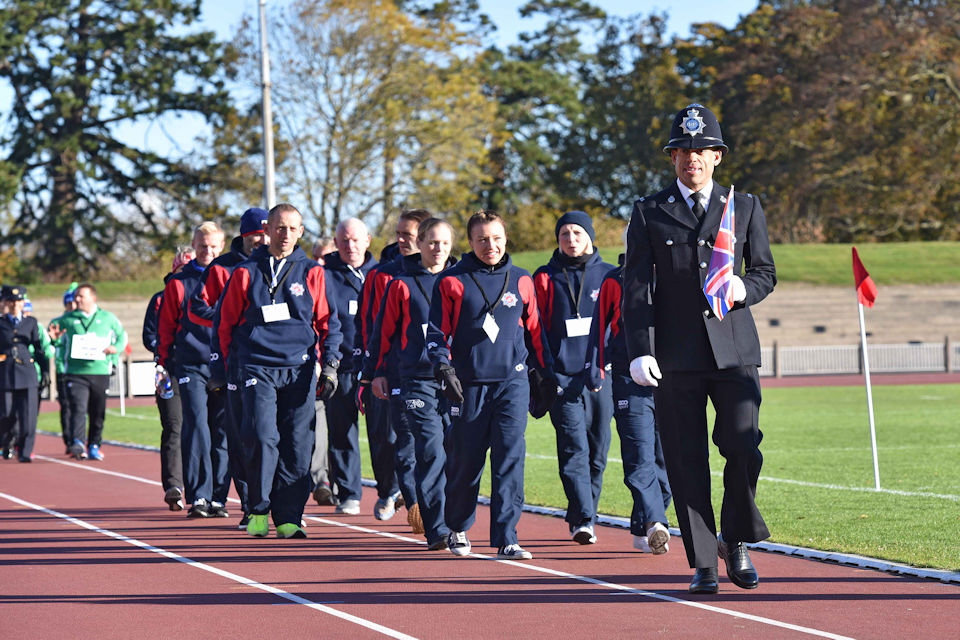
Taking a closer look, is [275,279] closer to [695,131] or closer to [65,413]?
[695,131]

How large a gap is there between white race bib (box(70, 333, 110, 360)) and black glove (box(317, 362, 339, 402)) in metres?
9.52

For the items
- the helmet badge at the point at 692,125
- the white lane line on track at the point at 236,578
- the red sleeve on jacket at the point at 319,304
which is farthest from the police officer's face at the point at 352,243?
the helmet badge at the point at 692,125

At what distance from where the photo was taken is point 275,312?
10.3 metres

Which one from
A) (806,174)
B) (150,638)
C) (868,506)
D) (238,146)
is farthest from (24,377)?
(806,174)

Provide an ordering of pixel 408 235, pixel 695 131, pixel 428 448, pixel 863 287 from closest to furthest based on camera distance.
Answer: pixel 695 131 < pixel 428 448 < pixel 408 235 < pixel 863 287

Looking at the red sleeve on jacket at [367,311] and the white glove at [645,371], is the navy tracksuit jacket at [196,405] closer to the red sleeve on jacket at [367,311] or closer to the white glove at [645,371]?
the red sleeve on jacket at [367,311]

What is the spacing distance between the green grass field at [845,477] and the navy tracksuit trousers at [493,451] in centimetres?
194

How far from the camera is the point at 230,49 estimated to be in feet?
160

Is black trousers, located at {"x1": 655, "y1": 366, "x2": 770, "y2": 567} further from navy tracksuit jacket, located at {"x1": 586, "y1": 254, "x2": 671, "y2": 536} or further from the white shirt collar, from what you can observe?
navy tracksuit jacket, located at {"x1": 586, "y1": 254, "x2": 671, "y2": 536}

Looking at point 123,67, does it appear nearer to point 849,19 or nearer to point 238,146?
point 238,146

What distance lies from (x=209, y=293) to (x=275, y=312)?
1192mm

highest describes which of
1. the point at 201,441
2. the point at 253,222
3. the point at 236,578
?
the point at 253,222

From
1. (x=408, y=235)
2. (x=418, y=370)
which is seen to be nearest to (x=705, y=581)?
(x=418, y=370)

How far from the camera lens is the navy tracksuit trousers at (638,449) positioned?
950cm
